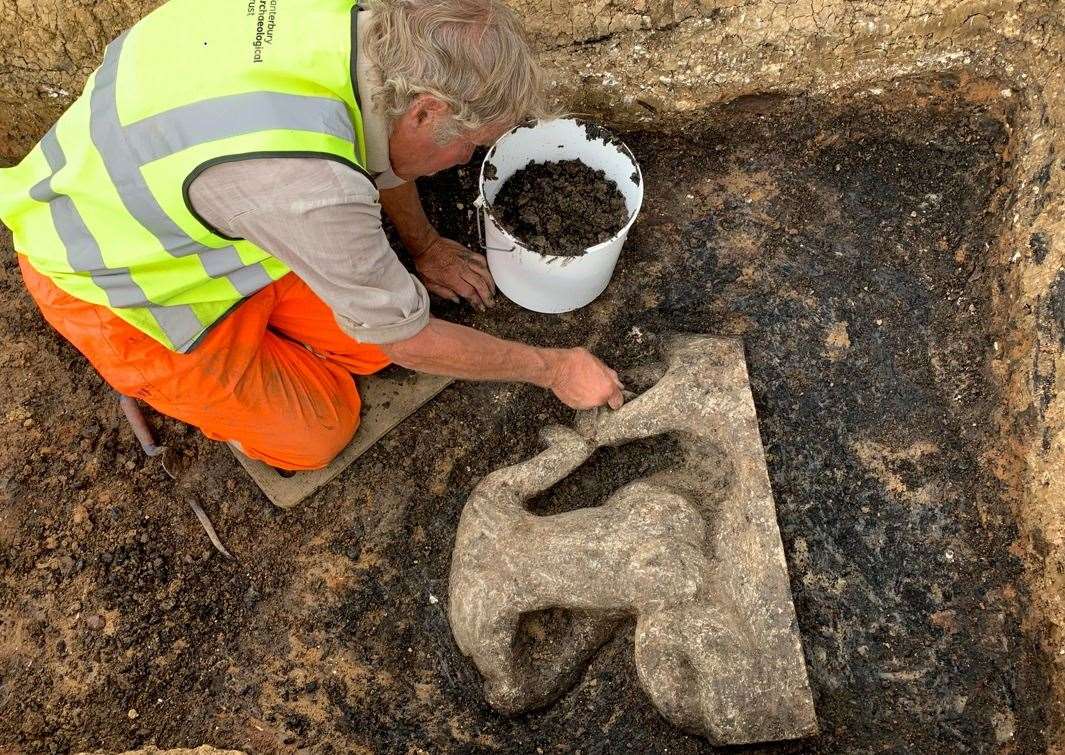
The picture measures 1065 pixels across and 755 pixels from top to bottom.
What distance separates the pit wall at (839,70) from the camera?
6.97 feet

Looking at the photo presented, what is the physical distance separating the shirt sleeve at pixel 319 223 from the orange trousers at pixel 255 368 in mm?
591

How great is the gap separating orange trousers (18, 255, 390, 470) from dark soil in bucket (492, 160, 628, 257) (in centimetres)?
65

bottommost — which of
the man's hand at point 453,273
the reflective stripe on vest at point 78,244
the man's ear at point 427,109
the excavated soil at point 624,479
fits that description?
the excavated soil at point 624,479

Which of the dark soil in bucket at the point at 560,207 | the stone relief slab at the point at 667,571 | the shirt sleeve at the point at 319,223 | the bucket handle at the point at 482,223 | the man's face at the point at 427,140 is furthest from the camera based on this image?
the dark soil in bucket at the point at 560,207

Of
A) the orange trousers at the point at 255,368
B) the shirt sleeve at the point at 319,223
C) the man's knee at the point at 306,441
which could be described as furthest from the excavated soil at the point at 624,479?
the shirt sleeve at the point at 319,223

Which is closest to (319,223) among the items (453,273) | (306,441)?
(306,441)

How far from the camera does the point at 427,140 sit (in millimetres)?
1753

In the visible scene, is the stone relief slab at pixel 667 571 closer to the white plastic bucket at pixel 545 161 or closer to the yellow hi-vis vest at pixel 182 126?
the white plastic bucket at pixel 545 161

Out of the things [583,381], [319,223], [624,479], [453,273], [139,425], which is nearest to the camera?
[319,223]

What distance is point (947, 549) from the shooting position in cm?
212

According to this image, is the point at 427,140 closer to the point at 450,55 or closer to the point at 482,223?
the point at 450,55

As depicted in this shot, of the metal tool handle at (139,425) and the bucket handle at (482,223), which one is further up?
the bucket handle at (482,223)

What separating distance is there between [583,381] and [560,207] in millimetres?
576

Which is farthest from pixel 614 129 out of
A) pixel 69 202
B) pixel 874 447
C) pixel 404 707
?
pixel 404 707
